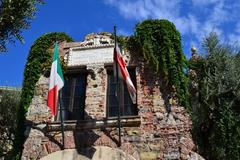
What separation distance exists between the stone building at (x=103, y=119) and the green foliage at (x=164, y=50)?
0.29 metres

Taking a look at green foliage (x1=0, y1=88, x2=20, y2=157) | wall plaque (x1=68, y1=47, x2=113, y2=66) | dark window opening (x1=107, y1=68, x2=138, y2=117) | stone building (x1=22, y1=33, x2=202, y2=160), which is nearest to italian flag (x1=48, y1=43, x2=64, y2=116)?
stone building (x1=22, y1=33, x2=202, y2=160)

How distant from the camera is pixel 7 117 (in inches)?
635

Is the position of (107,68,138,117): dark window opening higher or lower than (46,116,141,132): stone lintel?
higher

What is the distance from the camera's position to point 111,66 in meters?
10.4

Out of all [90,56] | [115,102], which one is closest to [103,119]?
[115,102]

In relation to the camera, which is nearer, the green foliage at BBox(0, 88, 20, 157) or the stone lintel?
the stone lintel

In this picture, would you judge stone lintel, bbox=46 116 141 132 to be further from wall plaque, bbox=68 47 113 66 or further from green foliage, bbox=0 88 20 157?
green foliage, bbox=0 88 20 157

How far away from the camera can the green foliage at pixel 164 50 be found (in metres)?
9.51

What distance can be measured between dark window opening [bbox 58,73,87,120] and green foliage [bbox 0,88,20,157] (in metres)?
6.47

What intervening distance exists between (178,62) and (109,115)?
2.46 m

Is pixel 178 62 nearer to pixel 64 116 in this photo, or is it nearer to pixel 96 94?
pixel 96 94

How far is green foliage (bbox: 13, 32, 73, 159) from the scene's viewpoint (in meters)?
9.69

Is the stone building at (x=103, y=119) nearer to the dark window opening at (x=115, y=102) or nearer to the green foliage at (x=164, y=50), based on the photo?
the dark window opening at (x=115, y=102)

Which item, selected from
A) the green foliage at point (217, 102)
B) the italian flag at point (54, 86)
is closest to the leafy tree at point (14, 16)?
the italian flag at point (54, 86)
